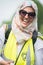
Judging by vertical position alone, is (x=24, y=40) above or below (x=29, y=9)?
below

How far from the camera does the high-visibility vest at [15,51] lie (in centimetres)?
266

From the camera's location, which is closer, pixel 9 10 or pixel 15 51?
pixel 15 51

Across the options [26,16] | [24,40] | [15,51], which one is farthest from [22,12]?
[15,51]

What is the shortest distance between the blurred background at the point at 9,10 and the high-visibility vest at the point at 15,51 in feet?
0.48

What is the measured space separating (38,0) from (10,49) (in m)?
0.53

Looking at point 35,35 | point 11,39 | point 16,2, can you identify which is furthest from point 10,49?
point 16,2

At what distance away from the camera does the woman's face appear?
106 inches

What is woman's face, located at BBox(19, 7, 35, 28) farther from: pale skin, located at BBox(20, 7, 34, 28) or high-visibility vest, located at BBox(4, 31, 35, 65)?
high-visibility vest, located at BBox(4, 31, 35, 65)

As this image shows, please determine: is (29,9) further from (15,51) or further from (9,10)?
(15,51)

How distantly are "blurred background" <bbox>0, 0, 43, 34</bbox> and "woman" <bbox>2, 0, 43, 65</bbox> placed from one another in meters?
0.06

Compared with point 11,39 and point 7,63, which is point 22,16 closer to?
point 11,39

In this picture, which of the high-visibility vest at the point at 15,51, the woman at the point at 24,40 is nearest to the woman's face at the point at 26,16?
the woman at the point at 24,40

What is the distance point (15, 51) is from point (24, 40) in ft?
0.45

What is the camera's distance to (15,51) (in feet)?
8.82
